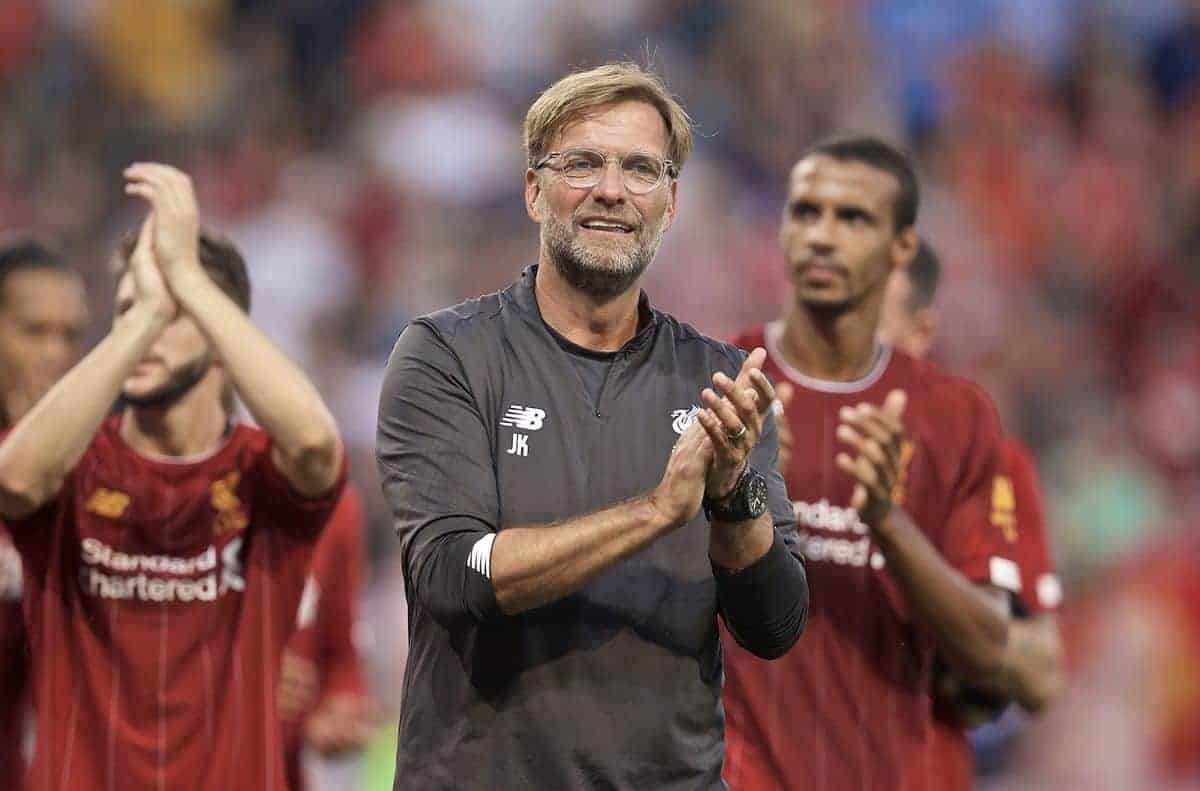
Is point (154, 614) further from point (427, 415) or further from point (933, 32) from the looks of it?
point (933, 32)

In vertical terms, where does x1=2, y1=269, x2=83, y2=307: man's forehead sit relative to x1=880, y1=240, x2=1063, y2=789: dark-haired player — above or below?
above

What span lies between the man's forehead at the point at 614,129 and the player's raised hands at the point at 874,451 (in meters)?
0.95

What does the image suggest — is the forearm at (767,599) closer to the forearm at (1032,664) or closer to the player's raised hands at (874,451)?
the player's raised hands at (874,451)

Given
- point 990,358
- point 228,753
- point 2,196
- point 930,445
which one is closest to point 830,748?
point 930,445

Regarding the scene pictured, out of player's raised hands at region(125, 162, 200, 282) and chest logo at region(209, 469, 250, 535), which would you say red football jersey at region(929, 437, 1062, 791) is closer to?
chest logo at region(209, 469, 250, 535)

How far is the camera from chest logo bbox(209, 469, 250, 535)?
15.0ft

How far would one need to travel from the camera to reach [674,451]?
324 cm

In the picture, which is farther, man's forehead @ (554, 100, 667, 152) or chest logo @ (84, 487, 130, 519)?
chest logo @ (84, 487, 130, 519)

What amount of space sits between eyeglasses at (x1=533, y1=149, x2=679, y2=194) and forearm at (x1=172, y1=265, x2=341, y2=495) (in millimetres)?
1019

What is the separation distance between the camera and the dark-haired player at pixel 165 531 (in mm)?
4336

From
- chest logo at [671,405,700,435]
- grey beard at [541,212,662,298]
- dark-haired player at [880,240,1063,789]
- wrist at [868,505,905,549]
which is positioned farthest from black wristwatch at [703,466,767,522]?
dark-haired player at [880,240,1063,789]

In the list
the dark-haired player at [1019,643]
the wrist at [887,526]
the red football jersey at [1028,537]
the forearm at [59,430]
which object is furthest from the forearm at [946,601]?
the forearm at [59,430]

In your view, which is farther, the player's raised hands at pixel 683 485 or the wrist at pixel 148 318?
the wrist at pixel 148 318

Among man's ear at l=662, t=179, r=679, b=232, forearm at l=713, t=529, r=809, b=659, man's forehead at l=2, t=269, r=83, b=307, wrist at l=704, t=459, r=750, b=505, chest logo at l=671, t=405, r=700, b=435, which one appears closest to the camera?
wrist at l=704, t=459, r=750, b=505
